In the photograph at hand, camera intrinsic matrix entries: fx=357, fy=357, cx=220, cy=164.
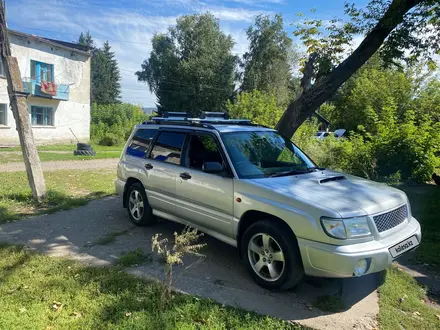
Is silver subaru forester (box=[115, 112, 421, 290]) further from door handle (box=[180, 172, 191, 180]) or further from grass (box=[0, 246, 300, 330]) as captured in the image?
grass (box=[0, 246, 300, 330])

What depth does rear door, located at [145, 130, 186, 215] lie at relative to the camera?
5305mm

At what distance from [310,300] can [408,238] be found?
1277 mm

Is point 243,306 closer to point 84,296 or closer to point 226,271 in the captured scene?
point 226,271

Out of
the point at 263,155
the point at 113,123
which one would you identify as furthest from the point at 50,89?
the point at 263,155

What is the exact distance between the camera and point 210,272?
4.42 meters

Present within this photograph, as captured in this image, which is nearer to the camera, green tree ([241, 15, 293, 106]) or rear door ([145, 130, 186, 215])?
rear door ([145, 130, 186, 215])

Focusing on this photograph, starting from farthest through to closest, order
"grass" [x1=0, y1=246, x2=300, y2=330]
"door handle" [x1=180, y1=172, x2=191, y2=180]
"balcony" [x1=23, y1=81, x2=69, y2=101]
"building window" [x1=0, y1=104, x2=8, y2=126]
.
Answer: "balcony" [x1=23, y1=81, x2=69, y2=101]
"building window" [x1=0, y1=104, x2=8, y2=126]
"door handle" [x1=180, y1=172, x2=191, y2=180]
"grass" [x1=0, y1=246, x2=300, y2=330]

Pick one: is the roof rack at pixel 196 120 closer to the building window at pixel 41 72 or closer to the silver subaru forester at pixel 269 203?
the silver subaru forester at pixel 269 203

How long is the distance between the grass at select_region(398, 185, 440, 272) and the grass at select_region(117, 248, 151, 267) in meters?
3.90

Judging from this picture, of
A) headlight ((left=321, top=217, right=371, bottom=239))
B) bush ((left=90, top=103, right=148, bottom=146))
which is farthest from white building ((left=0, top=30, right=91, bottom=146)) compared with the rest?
headlight ((left=321, top=217, right=371, bottom=239))

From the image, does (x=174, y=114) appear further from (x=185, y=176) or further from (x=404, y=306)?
(x=404, y=306)

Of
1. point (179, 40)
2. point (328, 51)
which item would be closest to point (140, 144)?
point (328, 51)

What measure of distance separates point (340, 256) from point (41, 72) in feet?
82.4

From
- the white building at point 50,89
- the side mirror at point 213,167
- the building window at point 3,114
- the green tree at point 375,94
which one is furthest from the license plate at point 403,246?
the building window at point 3,114
